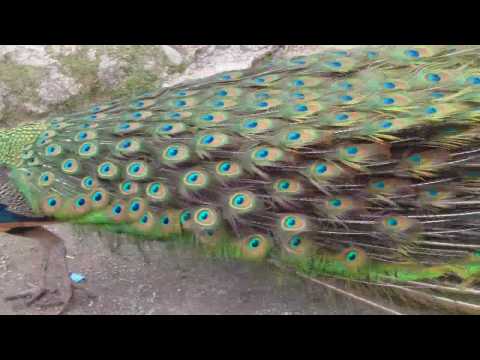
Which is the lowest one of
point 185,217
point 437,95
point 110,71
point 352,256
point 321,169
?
point 352,256

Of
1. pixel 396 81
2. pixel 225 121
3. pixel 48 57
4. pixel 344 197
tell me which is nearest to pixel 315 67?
pixel 396 81

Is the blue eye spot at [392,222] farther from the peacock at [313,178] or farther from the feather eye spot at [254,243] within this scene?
the feather eye spot at [254,243]

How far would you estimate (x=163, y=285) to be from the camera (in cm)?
409

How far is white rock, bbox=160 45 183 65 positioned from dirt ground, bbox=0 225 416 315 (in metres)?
2.65

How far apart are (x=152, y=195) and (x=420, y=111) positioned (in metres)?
1.56

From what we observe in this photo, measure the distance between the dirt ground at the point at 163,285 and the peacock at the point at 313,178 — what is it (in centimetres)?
46

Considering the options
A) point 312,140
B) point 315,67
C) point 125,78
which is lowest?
point 125,78

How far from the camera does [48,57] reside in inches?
238

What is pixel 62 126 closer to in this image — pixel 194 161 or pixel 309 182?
pixel 194 161

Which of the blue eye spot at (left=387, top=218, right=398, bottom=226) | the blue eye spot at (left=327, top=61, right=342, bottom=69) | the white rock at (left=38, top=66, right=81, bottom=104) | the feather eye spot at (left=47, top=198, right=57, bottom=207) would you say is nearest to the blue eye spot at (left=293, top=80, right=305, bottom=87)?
the blue eye spot at (left=327, top=61, right=342, bottom=69)

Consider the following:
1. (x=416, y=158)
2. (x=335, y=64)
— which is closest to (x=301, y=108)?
(x=335, y=64)

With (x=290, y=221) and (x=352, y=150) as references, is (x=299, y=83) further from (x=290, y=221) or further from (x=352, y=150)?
(x=290, y=221)

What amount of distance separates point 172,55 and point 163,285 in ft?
10.6

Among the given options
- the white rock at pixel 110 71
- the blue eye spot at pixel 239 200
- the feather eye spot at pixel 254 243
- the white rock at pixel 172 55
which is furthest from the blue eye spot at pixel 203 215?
the white rock at pixel 172 55
